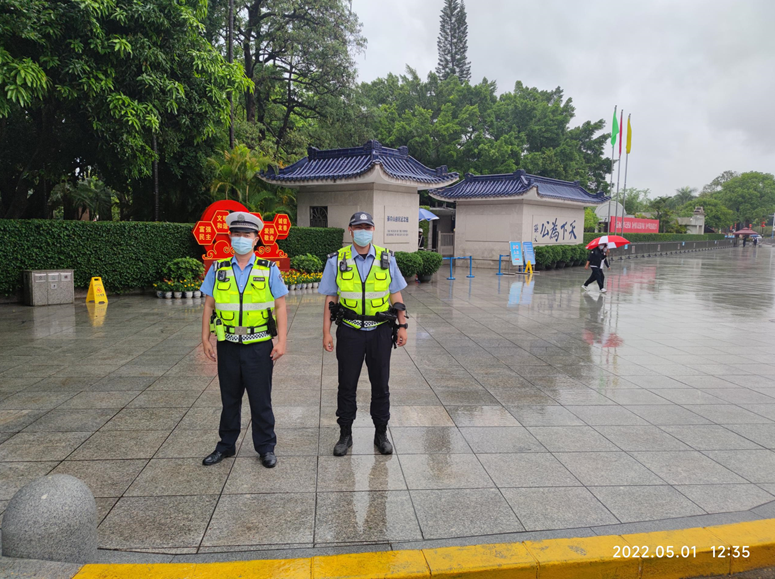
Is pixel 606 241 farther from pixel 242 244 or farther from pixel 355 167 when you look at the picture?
pixel 242 244

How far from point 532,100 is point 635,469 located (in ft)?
118

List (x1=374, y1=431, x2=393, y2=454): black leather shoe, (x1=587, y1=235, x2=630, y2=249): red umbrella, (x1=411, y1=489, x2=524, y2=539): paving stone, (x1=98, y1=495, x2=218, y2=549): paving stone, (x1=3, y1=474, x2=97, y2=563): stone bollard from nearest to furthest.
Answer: (x1=3, y1=474, x2=97, y2=563): stone bollard
(x1=98, y1=495, x2=218, y2=549): paving stone
(x1=411, y1=489, x2=524, y2=539): paving stone
(x1=374, y1=431, x2=393, y2=454): black leather shoe
(x1=587, y1=235, x2=630, y2=249): red umbrella

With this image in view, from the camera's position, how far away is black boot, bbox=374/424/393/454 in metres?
4.18

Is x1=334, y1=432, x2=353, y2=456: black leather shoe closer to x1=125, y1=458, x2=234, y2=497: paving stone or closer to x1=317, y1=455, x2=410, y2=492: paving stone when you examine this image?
x1=317, y1=455, x2=410, y2=492: paving stone

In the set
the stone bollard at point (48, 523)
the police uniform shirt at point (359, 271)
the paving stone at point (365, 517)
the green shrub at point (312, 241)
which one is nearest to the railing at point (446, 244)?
the green shrub at point (312, 241)

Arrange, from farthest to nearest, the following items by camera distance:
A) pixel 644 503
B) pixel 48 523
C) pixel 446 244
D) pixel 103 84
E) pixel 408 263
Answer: pixel 446 244, pixel 408 263, pixel 103 84, pixel 644 503, pixel 48 523

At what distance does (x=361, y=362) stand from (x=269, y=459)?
37.2 inches

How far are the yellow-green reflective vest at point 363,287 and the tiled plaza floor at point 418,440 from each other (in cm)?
111

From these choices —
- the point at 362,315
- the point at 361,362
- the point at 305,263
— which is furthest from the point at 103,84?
the point at 361,362

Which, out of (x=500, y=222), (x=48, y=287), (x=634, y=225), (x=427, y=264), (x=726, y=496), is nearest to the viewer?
(x=726, y=496)

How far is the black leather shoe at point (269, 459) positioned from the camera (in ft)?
12.9

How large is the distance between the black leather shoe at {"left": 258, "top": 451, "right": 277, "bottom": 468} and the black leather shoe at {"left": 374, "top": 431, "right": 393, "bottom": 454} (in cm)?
78

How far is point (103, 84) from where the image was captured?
33.3 feet

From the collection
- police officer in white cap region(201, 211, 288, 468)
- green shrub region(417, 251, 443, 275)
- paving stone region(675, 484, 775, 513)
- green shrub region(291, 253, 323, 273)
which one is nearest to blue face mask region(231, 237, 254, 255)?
police officer in white cap region(201, 211, 288, 468)
